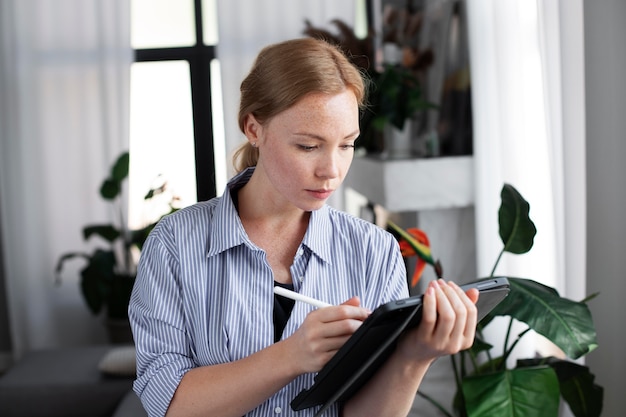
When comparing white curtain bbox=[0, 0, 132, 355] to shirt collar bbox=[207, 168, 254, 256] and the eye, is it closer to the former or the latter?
shirt collar bbox=[207, 168, 254, 256]

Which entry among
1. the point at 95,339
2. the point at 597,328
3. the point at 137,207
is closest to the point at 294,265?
the point at 597,328

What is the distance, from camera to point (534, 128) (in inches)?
110

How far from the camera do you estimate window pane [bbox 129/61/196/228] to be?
5168mm

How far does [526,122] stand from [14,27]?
362cm

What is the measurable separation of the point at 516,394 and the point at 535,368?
0.29 ft

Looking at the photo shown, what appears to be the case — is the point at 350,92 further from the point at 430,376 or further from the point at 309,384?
the point at 430,376

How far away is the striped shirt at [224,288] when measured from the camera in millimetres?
1277

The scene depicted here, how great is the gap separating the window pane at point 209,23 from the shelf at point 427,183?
7.39ft

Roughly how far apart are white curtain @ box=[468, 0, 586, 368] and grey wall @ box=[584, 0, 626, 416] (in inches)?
1.6

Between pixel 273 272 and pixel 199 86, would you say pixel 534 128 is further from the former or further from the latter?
pixel 199 86

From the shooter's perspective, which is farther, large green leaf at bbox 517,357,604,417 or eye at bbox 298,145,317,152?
large green leaf at bbox 517,357,604,417

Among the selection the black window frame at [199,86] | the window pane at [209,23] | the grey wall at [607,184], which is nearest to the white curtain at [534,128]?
the grey wall at [607,184]

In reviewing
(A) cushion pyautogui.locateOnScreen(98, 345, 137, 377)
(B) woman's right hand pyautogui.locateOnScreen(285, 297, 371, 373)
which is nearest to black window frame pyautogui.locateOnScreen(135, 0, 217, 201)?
(A) cushion pyautogui.locateOnScreen(98, 345, 137, 377)

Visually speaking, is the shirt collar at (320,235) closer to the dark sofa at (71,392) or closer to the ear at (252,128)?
the ear at (252,128)
